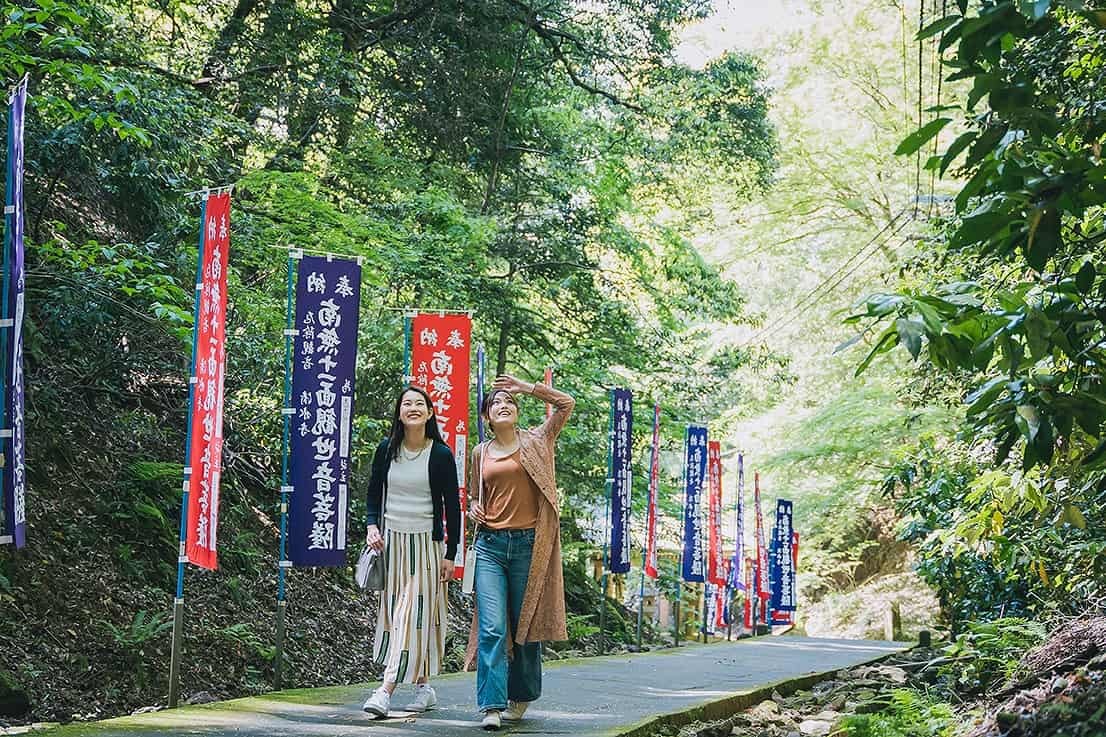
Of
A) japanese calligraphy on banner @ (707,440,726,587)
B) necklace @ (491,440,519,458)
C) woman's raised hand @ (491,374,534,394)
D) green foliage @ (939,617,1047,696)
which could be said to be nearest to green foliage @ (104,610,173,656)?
necklace @ (491,440,519,458)

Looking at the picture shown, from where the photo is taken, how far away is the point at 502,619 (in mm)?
6246

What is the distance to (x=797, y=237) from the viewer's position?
25.7 metres

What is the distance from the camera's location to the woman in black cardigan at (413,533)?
21.1 ft

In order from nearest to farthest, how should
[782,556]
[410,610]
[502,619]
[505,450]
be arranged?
[502,619]
[410,610]
[505,450]
[782,556]

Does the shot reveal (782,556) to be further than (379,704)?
Yes

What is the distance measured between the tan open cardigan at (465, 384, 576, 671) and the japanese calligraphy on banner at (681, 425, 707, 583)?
34.5 ft

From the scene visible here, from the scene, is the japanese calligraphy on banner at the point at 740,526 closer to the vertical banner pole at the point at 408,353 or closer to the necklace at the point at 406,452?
the vertical banner pole at the point at 408,353

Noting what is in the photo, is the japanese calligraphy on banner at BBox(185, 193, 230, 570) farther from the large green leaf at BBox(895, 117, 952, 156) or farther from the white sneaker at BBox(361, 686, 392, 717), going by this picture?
the large green leaf at BBox(895, 117, 952, 156)

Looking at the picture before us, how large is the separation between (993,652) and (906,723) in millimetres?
2352

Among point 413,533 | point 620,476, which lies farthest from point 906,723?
point 620,476

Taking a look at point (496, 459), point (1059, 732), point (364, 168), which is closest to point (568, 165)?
point (364, 168)

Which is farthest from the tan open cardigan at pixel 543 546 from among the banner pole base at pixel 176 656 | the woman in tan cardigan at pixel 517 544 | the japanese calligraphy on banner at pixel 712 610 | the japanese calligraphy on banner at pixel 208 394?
the japanese calligraphy on banner at pixel 712 610

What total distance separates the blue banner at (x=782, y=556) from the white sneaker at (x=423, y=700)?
17124 mm

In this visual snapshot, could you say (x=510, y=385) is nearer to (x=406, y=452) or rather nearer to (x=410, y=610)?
(x=406, y=452)
